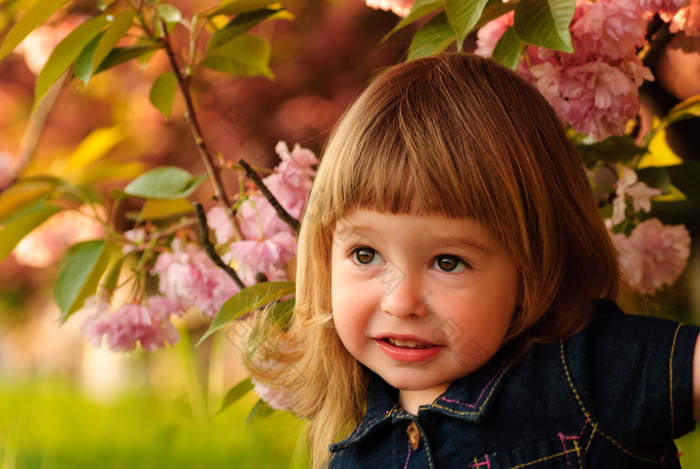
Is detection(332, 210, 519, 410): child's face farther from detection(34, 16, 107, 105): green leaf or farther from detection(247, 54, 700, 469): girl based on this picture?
detection(34, 16, 107, 105): green leaf

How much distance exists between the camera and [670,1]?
3.28ft

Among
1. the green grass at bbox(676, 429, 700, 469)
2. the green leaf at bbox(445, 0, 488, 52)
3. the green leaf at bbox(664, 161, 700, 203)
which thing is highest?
the green leaf at bbox(445, 0, 488, 52)

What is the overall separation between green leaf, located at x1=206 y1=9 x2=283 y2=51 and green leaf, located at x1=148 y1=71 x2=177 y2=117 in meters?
0.10

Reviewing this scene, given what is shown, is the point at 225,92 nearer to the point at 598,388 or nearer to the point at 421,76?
the point at 421,76

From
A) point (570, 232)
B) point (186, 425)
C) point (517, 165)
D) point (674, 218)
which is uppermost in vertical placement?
point (517, 165)

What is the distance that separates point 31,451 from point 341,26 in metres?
1.87

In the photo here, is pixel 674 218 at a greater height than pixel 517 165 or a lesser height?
lesser

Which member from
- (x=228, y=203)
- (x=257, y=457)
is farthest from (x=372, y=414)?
(x=257, y=457)

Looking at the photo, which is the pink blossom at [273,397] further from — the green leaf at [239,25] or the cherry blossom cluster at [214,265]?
A: the green leaf at [239,25]

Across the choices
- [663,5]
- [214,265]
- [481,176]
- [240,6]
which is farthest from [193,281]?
[663,5]

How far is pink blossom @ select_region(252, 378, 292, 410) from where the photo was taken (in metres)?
1.14

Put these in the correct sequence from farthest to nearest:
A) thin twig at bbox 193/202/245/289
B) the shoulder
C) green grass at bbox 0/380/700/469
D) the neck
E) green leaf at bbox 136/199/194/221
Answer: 1. green grass at bbox 0/380/700/469
2. green leaf at bbox 136/199/194/221
3. thin twig at bbox 193/202/245/289
4. the neck
5. the shoulder

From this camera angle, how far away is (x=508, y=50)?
101cm

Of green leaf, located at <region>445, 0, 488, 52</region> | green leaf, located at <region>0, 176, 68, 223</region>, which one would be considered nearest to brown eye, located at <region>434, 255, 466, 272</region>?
green leaf, located at <region>445, 0, 488, 52</region>
